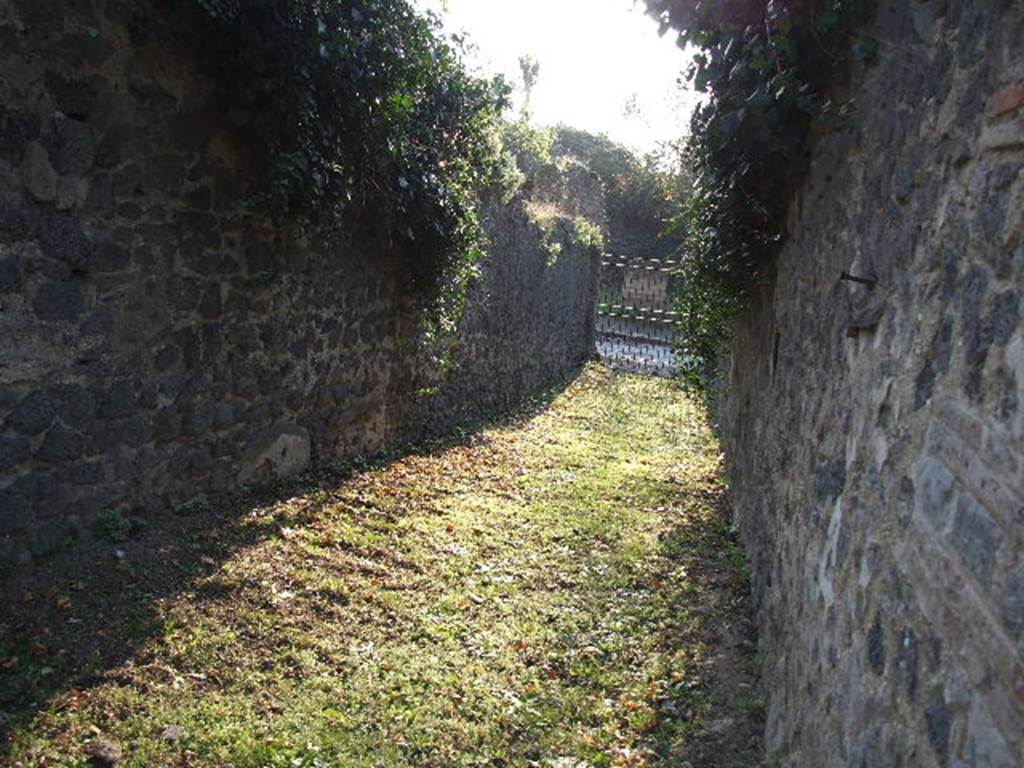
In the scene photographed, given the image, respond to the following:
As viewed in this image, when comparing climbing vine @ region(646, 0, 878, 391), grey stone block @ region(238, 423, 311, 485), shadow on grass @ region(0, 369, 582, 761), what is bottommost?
shadow on grass @ region(0, 369, 582, 761)

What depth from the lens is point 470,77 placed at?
761cm

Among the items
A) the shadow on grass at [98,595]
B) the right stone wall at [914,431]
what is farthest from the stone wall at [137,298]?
the right stone wall at [914,431]

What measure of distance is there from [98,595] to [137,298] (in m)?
1.64

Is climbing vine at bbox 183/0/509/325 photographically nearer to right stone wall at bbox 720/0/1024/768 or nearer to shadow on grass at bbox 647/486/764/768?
right stone wall at bbox 720/0/1024/768

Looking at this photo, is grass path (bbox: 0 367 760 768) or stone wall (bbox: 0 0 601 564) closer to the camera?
grass path (bbox: 0 367 760 768)

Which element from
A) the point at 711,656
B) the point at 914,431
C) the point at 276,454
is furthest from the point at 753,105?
the point at 276,454

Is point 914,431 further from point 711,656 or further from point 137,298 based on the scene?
point 137,298

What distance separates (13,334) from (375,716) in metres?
2.43

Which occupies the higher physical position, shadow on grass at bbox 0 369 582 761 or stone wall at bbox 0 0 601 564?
stone wall at bbox 0 0 601 564

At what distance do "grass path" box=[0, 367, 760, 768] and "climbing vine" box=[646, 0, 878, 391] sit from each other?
7.04 feet

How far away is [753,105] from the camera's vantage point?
4.16m

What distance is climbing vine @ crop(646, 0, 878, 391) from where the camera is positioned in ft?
12.0

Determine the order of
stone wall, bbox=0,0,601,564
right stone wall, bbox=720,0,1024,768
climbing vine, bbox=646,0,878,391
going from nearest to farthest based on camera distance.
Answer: right stone wall, bbox=720,0,1024,768, climbing vine, bbox=646,0,878,391, stone wall, bbox=0,0,601,564

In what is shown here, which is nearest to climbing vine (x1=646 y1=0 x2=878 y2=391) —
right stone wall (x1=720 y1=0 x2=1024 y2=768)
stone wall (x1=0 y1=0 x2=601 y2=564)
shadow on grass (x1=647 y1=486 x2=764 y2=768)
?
right stone wall (x1=720 y1=0 x2=1024 y2=768)
